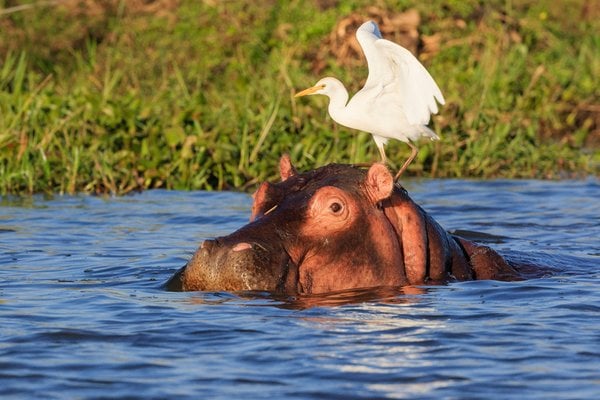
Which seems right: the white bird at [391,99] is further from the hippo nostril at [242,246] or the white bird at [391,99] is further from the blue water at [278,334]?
the hippo nostril at [242,246]

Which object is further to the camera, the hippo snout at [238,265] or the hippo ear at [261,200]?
the hippo ear at [261,200]

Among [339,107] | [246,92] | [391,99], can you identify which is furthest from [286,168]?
[246,92]

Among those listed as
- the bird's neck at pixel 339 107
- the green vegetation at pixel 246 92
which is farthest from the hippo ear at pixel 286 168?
the green vegetation at pixel 246 92

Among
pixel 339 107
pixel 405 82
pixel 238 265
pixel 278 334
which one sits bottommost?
pixel 278 334

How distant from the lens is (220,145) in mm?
9930

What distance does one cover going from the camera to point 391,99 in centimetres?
797

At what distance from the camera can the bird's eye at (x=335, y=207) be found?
5500mm

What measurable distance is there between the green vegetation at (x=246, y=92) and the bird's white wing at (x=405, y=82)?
2136 millimetres

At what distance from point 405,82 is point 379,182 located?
7.39 feet

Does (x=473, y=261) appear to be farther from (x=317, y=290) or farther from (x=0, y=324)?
(x=0, y=324)

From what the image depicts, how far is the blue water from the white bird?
89cm

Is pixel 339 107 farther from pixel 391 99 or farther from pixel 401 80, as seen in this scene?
pixel 401 80

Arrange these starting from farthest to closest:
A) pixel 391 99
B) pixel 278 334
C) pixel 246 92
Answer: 1. pixel 246 92
2. pixel 391 99
3. pixel 278 334

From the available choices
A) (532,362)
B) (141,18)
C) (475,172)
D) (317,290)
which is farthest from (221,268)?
(141,18)
